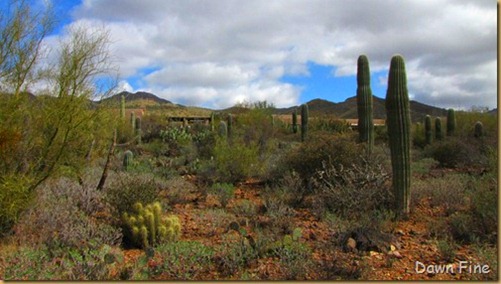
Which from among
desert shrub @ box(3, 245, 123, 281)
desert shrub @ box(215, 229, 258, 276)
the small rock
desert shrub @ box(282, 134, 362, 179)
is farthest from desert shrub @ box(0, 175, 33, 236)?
desert shrub @ box(282, 134, 362, 179)

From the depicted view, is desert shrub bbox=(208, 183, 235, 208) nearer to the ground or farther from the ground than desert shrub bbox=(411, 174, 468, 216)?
nearer to the ground

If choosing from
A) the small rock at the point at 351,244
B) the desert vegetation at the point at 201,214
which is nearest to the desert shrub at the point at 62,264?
the desert vegetation at the point at 201,214

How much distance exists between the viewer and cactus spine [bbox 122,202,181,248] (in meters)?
7.62

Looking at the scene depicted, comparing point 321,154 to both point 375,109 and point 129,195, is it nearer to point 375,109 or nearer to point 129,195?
point 129,195

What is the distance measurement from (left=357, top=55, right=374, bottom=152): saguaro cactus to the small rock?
7512 mm

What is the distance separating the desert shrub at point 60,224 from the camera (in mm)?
7125

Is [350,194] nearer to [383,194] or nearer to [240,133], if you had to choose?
[383,194]

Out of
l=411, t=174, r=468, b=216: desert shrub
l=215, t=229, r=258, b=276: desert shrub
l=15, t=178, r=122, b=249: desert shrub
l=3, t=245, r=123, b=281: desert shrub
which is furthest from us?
l=411, t=174, r=468, b=216: desert shrub

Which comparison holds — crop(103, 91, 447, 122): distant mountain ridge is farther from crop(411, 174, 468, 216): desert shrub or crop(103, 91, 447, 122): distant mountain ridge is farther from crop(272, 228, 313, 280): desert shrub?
crop(272, 228, 313, 280): desert shrub

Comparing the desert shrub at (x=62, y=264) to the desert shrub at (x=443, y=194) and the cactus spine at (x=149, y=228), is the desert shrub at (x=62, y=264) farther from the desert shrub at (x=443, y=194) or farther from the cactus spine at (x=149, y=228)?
the desert shrub at (x=443, y=194)

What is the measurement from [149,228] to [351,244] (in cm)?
298

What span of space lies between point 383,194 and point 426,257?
3069mm

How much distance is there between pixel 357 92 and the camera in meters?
15.5

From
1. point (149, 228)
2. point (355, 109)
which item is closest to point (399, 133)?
point (149, 228)
